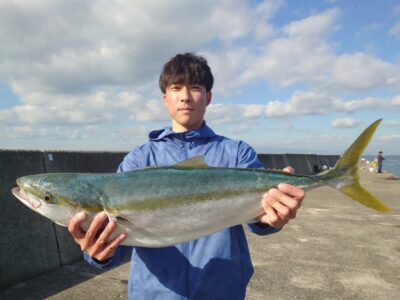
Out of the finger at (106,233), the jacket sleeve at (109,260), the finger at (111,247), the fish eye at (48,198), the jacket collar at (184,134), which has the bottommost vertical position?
the jacket sleeve at (109,260)

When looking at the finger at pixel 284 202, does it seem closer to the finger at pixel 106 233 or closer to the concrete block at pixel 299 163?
the finger at pixel 106 233

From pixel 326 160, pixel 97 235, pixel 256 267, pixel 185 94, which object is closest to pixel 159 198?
pixel 97 235

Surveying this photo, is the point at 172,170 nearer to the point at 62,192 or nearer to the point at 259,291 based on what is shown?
the point at 62,192

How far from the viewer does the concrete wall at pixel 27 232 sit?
456 centimetres

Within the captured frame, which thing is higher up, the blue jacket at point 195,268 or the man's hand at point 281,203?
the man's hand at point 281,203

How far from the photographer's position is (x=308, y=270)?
5.49 metres

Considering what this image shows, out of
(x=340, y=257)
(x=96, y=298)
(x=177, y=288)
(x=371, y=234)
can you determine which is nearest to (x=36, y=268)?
(x=96, y=298)

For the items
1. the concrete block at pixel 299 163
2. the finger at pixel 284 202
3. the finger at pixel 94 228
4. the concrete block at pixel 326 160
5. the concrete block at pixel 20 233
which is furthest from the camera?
the concrete block at pixel 326 160

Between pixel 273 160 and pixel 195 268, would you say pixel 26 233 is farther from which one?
pixel 273 160

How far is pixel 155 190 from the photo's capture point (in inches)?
102

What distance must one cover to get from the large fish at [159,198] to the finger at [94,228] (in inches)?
2.1

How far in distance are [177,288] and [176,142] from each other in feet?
3.95

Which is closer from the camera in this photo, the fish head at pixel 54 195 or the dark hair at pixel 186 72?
the fish head at pixel 54 195

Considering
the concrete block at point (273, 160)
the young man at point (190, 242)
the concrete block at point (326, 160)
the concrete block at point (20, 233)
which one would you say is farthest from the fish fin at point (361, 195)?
the concrete block at point (326, 160)
